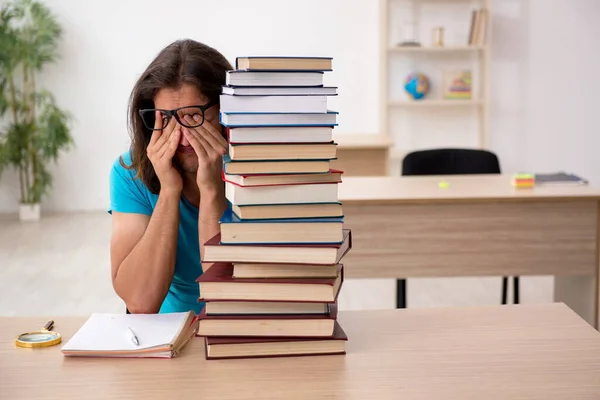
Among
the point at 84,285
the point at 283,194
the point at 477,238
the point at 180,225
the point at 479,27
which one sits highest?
the point at 479,27

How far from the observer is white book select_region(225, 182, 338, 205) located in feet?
4.77

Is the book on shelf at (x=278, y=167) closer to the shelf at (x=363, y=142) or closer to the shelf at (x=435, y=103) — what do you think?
the shelf at (x=363, y=142)

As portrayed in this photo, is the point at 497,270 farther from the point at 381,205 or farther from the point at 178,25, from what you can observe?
the point at 178,25

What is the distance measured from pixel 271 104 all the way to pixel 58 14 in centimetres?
577

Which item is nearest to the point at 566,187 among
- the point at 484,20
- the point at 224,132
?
the point at 224,132

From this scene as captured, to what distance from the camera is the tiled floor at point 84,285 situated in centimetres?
439

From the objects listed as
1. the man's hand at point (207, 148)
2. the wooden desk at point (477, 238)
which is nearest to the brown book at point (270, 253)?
the man's hand at point (207, 148)

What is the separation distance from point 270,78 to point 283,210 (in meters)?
0.23

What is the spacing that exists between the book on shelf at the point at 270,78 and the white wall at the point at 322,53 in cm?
542

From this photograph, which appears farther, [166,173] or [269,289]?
[166,173]

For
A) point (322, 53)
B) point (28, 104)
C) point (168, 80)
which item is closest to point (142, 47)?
point (28, 104)

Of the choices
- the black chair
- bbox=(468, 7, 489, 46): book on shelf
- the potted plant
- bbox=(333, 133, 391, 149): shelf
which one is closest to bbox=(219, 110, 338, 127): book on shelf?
the black chair

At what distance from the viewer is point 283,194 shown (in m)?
1.46

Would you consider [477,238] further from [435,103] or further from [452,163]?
[435,103]
